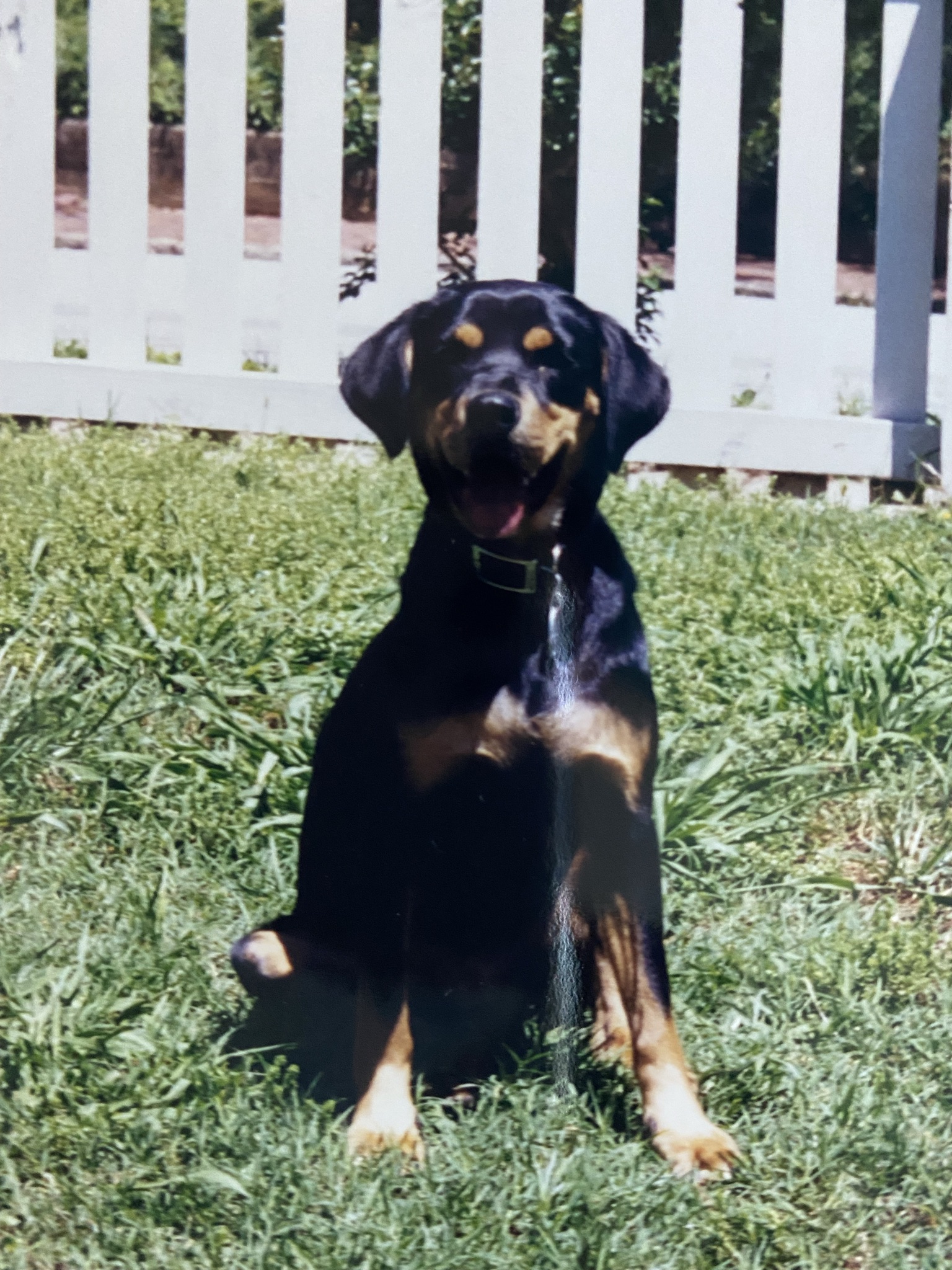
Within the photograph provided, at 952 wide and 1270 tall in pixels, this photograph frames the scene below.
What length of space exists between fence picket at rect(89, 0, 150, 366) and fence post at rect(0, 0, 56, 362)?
16 centimetres

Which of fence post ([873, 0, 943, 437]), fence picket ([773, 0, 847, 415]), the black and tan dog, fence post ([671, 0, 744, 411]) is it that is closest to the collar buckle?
the black and tan dog

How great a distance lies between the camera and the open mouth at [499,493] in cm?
221

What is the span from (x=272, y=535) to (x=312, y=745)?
1.05 meters

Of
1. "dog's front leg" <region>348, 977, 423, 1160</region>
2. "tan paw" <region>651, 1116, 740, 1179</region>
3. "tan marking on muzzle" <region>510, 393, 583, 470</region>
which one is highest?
"tan marking on muzzle" <region>510, 393, 583, 470</region>

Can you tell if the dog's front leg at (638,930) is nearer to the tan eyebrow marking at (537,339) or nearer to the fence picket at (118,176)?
the tan eyebrow marking at (537,339)

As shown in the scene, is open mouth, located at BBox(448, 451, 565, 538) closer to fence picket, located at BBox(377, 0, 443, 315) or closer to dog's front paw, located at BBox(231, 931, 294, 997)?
dog's front paw, located at BBox(231, 931, 294, 997)

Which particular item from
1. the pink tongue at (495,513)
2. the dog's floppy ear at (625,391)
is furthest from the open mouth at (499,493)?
the dog's floppy ear at (625,391)

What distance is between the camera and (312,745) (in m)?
3.34

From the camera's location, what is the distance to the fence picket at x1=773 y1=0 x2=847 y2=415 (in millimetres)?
5406

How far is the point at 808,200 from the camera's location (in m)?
5.53

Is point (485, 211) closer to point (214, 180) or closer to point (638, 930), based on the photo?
point (214, 180)

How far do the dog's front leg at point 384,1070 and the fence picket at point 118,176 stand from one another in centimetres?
391

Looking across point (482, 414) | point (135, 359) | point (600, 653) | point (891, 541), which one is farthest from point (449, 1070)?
point (135, 359)

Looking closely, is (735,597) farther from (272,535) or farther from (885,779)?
(272,535)
